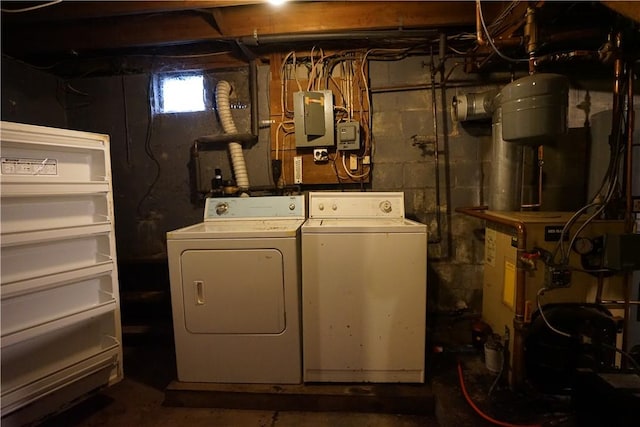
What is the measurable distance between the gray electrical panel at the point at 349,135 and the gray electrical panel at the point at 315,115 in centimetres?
6

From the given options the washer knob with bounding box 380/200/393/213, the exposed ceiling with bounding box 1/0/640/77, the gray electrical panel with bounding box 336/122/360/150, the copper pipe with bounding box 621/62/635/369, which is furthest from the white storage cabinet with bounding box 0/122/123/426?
the copper pipe with bounding box 621/62/635/369

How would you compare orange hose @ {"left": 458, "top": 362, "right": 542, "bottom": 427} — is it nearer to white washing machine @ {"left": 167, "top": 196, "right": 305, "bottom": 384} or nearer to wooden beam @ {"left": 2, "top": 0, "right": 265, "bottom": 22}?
white washing machine @ {"left": 167, "top": 196, "right": 305, "bottom": 384}

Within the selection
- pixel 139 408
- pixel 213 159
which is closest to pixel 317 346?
pixel 139 408

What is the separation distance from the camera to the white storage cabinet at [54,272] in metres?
1.56

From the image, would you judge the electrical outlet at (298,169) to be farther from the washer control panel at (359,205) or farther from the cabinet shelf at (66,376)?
the cabinet shelf at (66,376)

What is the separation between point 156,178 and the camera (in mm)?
2727

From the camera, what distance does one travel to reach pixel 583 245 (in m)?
1.58

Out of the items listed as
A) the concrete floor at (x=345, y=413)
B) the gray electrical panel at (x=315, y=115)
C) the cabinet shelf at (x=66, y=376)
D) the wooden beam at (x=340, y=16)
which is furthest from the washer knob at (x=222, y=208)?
the wooden beam at (x=340, y=16)

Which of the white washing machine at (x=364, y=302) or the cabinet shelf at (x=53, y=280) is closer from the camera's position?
the cabinet shelf at (x=53, y=280)

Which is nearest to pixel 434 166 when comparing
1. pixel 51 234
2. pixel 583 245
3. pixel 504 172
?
pixel 504 172

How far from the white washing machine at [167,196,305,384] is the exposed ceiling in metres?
1.50

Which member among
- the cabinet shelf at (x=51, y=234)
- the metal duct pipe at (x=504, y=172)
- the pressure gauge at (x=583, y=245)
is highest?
the metal duct pipe at (x=504, y=172)

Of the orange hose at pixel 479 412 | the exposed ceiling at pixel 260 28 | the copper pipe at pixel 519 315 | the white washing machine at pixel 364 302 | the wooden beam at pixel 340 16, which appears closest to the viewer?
the orange hose at pixel 479 412

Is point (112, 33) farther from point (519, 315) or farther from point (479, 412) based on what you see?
point (479, 412)
